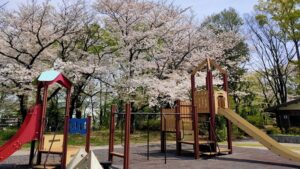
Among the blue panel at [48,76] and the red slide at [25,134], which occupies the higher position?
the blue panel at [48,76]

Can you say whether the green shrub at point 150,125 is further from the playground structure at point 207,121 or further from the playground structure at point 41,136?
the playground structure at point 41,136

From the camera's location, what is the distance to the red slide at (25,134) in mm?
6160

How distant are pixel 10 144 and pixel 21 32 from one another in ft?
33.4

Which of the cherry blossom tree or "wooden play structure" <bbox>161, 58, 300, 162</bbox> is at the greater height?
the cherry blossom tree

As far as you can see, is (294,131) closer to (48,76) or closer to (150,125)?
(150,125)

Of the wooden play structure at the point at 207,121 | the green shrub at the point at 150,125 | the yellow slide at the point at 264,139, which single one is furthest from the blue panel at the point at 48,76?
the green shrub at the point at 150,125

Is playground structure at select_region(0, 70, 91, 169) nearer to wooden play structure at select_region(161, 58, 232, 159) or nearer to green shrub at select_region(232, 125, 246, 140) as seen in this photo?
wooden play structure at select_region(161, 58, 232, 159)

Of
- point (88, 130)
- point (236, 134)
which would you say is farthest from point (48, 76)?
point (236, 134)

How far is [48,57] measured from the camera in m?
16.7

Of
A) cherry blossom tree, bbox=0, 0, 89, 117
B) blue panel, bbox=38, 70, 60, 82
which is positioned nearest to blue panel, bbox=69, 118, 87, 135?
blue panel, bbox=38, 70, 60, 82

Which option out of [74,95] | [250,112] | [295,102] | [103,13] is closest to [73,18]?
[103,13]

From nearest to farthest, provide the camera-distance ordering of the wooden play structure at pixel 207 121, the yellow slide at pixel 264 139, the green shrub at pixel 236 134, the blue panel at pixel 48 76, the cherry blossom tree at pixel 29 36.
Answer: the blue panel at pixel 48 76, the yellow slide at pixel 264 139, the wooden play structure at pixel 207 121, the cherry blossom tree at pixel 29 36, the green shrub at pixel 236 134

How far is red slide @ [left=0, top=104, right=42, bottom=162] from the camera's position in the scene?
6160mm

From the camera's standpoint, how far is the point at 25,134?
21.2 ft
